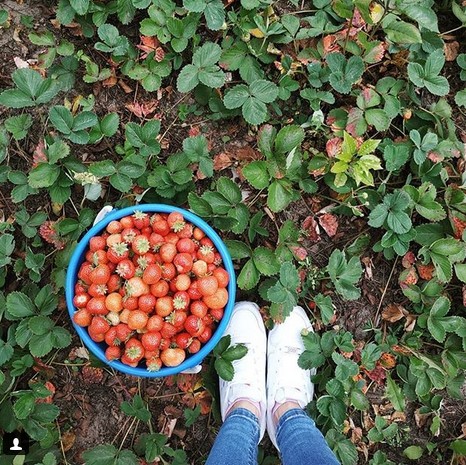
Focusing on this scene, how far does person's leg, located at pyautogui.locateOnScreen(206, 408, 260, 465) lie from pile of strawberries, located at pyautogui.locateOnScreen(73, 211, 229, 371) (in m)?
0.30

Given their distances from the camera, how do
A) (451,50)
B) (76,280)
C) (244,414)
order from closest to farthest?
(76,280), (244,414), (451,50)

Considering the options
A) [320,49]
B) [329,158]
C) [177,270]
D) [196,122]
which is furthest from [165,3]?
[177,270]

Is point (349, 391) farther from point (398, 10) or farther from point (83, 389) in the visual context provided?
point (398, 10)

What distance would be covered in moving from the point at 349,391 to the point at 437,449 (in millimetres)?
503

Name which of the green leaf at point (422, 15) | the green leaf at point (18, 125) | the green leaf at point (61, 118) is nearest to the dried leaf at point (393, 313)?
the green leaf at point (422, 15)

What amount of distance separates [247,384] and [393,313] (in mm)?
664

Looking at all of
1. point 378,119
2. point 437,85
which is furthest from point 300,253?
point 437,85

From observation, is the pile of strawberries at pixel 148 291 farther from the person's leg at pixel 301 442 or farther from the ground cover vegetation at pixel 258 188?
the person's leg at pixel 301 442

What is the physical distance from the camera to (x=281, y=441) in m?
1.86

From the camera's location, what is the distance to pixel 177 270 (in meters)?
1.76

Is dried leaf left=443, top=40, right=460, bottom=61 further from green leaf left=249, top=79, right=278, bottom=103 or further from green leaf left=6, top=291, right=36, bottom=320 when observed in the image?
green leaf left=6, top=291, right=36, bottom=320

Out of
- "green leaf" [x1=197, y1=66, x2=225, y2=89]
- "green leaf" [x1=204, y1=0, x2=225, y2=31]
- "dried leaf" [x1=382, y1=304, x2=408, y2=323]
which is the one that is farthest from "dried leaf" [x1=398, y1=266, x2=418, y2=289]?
"green leaf" [x1=204, y1=0, x2=225, y2=31]

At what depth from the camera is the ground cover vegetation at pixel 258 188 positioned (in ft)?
6.63

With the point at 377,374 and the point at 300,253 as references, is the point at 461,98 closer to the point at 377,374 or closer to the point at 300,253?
the point at 300,253
